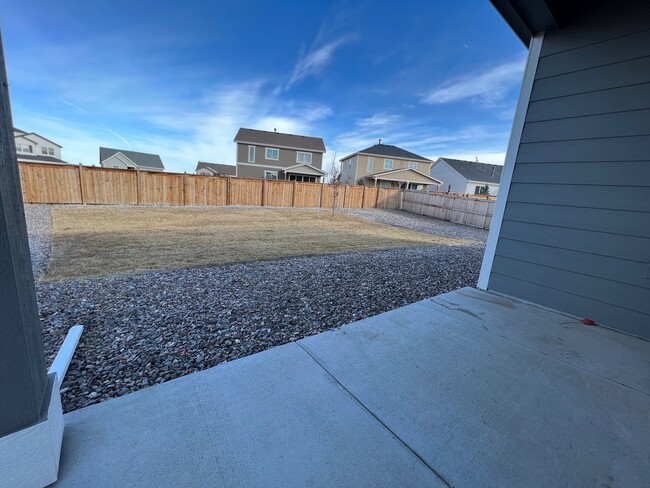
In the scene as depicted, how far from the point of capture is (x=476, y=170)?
29938 mm

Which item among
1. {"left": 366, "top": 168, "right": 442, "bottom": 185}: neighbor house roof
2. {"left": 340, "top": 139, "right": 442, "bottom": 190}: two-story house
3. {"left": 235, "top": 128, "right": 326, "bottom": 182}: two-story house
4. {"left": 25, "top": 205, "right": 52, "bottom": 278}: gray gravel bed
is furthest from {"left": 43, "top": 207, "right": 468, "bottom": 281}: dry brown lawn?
{"left": 340, "top": 139, "right": 442, "bottom": 190}: two-story house

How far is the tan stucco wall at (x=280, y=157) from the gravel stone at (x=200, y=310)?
20.7 meters

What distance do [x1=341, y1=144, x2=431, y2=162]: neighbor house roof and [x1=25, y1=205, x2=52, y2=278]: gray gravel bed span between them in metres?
22.3

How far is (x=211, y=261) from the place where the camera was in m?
4.46

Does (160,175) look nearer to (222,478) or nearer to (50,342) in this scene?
(50,342)

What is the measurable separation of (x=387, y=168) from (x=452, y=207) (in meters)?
14.7

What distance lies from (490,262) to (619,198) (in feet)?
4.13

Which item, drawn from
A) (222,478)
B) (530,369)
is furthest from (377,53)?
(222,478)

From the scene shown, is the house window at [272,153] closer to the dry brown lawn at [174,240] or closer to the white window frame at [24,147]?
the dry brown lawn at [174,240]

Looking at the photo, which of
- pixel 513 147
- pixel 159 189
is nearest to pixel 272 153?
pixel 159 189

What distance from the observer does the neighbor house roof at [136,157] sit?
32000mm

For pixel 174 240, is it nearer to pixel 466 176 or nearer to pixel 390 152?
pixel 390 152

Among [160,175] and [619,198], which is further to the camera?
[160,175]

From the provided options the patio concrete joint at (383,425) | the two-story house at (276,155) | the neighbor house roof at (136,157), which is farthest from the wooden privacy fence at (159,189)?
the neighbor house roof at (136,157)
